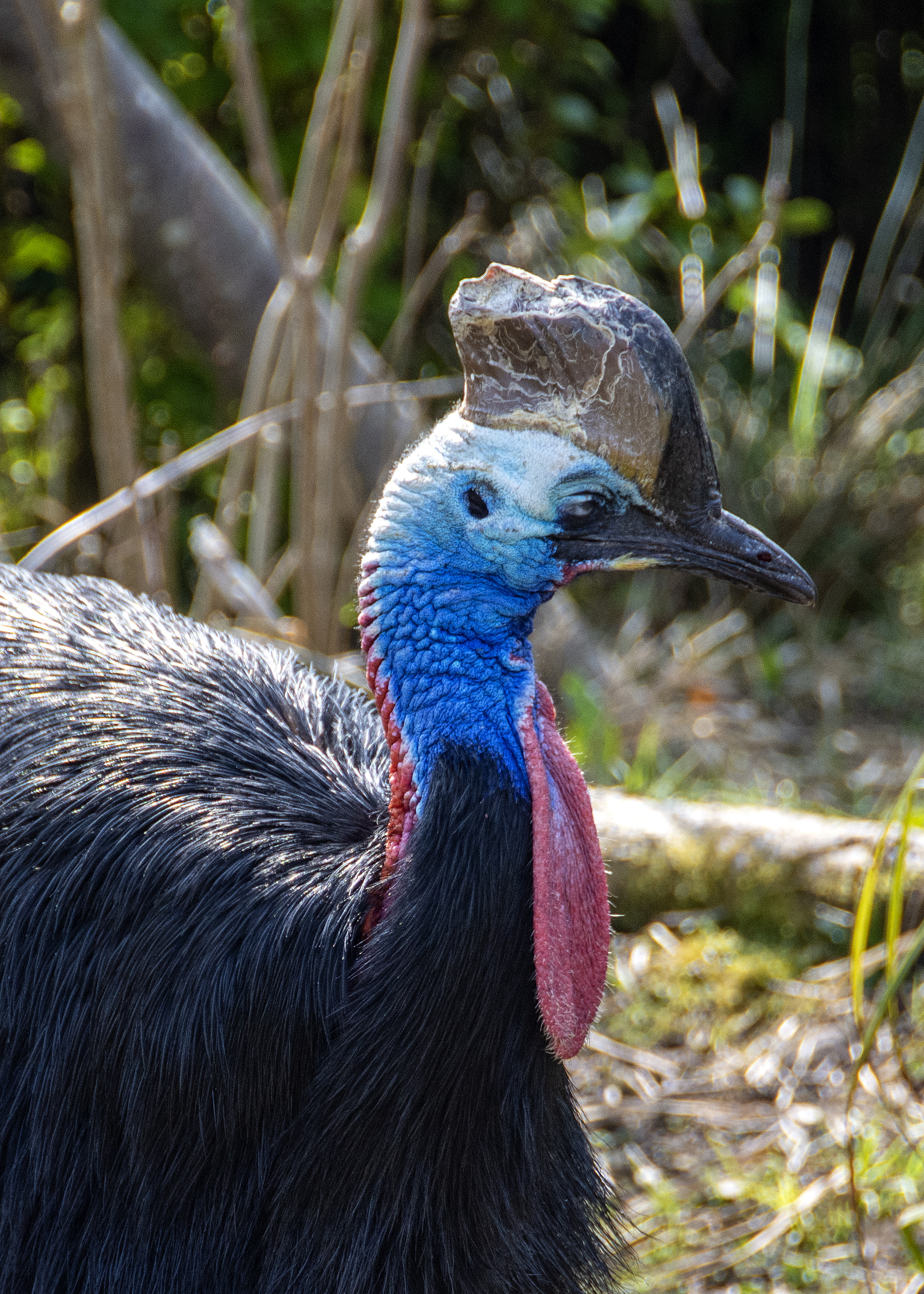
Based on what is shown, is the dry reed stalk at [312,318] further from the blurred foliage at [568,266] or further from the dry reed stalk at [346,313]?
the blurred foliage at [568,266]

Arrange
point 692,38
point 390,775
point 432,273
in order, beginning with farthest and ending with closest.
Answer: point 692,38 < point 432,273 < point 390,775

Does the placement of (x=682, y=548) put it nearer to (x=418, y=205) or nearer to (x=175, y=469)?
(x=175, y=469)

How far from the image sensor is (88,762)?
1559 millimetres

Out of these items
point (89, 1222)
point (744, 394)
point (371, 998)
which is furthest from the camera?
point (744, 394)

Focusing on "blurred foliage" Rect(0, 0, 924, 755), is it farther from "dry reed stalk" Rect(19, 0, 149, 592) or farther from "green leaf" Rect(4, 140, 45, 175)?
"dry reed stalk" Rect(19, 0, 149, 592)

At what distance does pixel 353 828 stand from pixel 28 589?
59 centimetres

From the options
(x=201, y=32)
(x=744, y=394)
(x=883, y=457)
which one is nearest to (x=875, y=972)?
(x=883, y=457)

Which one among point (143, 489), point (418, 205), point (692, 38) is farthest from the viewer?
point (692, 38)

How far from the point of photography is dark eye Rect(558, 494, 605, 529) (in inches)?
55.9

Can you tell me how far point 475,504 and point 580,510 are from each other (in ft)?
0.35

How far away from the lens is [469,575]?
146 cm

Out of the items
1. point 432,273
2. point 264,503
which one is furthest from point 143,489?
point 432,273

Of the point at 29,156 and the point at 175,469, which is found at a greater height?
the point at 29,156

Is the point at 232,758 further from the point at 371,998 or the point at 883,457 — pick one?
the point at 883,457
